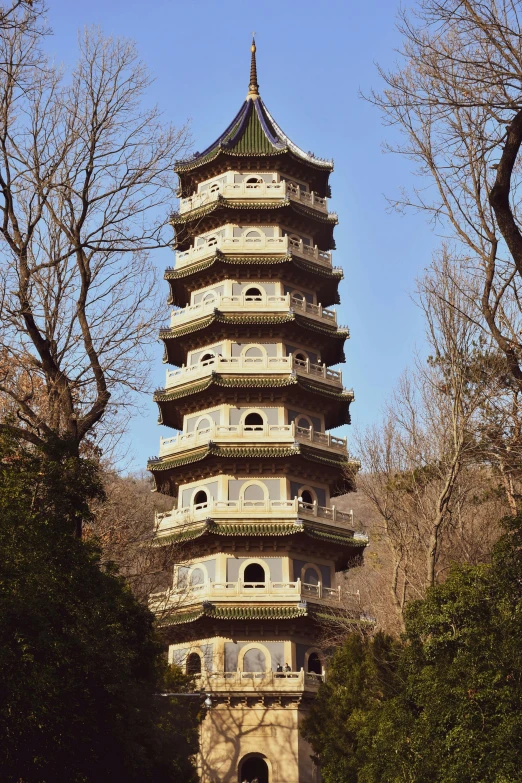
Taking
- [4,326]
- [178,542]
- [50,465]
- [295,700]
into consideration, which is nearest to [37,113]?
[4,326]

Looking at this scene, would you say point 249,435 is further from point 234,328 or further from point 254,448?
point 234,328

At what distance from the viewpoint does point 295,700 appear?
2308cm

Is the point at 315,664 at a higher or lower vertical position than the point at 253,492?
lower

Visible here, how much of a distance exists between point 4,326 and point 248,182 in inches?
764

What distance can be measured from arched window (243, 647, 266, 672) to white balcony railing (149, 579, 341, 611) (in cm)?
135

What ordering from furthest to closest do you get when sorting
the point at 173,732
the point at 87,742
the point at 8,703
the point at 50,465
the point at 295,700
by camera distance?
the point at 295,700 → the point at 173,732 → the point at 50,465 → the point at 87,742 → the point at 8,703

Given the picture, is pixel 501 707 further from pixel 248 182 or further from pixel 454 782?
pixel 248 182

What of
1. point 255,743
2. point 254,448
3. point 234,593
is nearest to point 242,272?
point 254,448

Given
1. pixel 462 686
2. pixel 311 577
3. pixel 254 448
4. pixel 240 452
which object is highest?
pixel 254 448

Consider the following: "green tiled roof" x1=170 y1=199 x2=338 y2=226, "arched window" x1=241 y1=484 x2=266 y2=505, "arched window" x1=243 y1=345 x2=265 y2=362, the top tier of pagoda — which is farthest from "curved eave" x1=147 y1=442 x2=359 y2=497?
the top tier of pagoda

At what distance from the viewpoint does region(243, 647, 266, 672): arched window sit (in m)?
23.7

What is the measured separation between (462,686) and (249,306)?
58.2 ft

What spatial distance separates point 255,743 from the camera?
909 inches

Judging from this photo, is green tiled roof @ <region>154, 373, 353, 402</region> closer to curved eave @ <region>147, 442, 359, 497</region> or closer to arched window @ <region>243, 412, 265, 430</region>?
arched window @ <region>243, 412, 265, 430</region>
